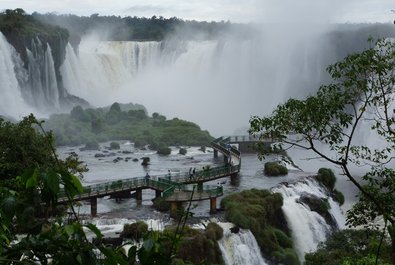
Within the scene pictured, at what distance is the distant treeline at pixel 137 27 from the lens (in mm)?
97438

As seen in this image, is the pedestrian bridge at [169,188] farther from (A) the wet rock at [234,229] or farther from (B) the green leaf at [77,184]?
(B) the green leaf at [77,184]

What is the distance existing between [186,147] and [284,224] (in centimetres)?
2348

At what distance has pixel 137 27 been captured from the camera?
350 feet

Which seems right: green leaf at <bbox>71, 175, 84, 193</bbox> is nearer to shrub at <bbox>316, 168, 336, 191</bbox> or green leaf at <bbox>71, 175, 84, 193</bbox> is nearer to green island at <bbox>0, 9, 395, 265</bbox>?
green island at <bbox>0, 9, 395, 265</bbox>

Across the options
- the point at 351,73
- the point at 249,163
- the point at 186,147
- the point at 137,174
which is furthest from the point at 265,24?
the point at 351,73

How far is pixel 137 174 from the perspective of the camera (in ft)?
119

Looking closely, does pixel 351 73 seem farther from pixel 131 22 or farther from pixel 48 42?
pixel 131 22

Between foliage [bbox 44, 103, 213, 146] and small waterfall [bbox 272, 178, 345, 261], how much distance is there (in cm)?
1958

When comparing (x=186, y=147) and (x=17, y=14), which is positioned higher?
(x=17, y=14)

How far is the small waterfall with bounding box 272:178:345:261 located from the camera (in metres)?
26.5

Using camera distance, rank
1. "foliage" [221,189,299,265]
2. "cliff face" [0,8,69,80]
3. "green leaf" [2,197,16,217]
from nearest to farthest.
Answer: "green leaf" [2,197,16,217] → "foliage" [221,189,299,265] → "cliff face" [0,8,69,80]

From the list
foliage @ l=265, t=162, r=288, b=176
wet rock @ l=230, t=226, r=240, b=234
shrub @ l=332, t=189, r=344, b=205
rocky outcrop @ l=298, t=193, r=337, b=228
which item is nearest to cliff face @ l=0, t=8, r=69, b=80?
foliage @ l=265, t=162, r=288, b=176

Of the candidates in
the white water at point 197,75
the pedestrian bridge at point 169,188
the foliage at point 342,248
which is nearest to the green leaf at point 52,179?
the foliage at point 342,248

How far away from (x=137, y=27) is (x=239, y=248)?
88574 millimetres
